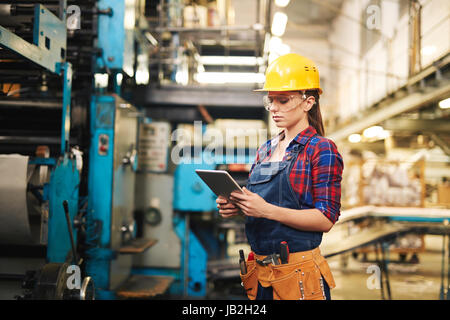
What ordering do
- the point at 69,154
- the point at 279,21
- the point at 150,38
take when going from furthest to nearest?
the point at 279,21 → the point at 150,38 → the point at 69,154

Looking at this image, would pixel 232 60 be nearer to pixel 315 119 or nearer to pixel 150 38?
pixel 150 38

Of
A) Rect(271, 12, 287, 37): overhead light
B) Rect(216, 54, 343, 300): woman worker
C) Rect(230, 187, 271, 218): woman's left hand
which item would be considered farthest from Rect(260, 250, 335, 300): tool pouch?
Rect(271, 12, 287, 37): overhead light

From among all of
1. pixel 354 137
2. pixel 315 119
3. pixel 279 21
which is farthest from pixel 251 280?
pixel 354 137

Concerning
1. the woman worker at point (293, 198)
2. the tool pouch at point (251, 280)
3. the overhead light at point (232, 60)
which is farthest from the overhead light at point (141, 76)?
the tool pouch at point (251, 280)

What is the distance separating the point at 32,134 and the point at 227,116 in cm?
262

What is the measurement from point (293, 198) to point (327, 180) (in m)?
0.17

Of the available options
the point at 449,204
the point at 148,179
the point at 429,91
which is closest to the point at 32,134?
the point at 148,179

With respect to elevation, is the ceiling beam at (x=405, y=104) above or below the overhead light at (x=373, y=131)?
above

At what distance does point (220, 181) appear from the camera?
1708 mm

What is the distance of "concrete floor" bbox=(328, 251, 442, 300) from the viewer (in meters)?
5.16

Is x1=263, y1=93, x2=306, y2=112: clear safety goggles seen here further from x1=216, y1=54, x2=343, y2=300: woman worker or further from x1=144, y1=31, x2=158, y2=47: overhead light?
x1=144, y1=31, x2=158, y2=47: overhead light

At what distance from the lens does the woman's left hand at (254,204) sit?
168cm

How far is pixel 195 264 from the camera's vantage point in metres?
4.44

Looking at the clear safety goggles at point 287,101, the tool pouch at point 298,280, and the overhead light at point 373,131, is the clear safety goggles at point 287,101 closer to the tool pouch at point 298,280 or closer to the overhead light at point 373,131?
the tool pouch at point 298,280
